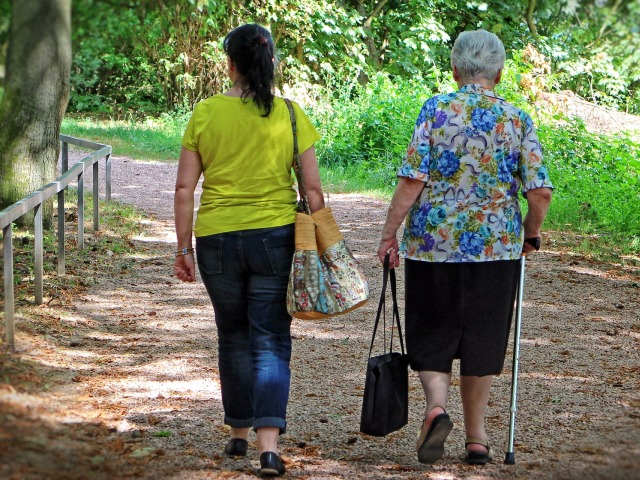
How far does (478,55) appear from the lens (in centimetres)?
410

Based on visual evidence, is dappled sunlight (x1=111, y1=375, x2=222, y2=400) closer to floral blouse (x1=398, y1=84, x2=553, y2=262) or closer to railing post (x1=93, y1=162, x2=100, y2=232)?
floral blouse (x1=398, y1=84, x2=553, y2=262)

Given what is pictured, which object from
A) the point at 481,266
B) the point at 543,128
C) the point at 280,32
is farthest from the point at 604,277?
the point at 280,32

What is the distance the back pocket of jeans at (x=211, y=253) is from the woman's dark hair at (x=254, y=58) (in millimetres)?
550

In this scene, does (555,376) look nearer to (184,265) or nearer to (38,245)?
(184,265)

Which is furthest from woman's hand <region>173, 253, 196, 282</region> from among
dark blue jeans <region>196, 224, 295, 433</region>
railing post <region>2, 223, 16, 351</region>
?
railing post <region>2, 223, 16, 351</region>

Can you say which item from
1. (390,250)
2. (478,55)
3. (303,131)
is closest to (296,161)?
(303,131)

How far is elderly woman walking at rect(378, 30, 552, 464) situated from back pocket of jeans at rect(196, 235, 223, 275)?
75 cm

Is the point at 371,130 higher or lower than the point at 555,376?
higher

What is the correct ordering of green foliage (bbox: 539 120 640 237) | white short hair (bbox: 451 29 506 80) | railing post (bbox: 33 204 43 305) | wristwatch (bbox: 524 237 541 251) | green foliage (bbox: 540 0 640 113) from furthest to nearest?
green foliage (bbox: 539 120 640 237), railing post (bbox: 33 204 43 305), wristwatch (bbox: 524 237 541 251), white short hair (bbox: 451 29 506 80), green foliage (bbox: 540 0 640 113)

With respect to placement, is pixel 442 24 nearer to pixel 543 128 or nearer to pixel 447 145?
pixel 543 128

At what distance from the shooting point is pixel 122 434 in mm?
4500

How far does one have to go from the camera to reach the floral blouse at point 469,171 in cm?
407

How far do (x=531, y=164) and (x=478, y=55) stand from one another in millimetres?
511

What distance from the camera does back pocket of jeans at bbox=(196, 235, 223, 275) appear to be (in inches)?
156
